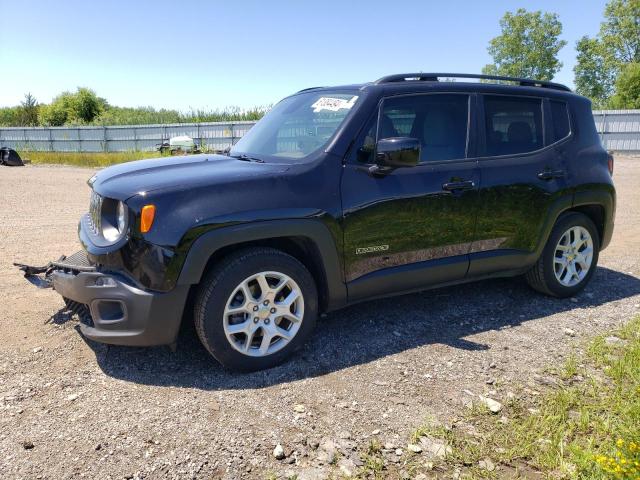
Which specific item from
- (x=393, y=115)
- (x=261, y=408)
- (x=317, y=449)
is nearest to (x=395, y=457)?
(x=317, y=449)

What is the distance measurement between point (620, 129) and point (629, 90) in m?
15.2

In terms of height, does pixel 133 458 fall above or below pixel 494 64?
below

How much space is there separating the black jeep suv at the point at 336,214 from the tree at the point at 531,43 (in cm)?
6172

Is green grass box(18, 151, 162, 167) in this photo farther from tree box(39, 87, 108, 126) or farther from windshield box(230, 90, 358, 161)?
tree box(39, 87, 108, 126)

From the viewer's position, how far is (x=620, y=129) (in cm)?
2369

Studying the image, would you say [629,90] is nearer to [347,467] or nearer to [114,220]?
[114,220]

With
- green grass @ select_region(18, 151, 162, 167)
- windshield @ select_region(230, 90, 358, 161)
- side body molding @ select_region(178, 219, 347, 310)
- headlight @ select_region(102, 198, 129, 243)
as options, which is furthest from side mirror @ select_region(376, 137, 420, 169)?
green grass @ select_region(18, 151, 162, 167)

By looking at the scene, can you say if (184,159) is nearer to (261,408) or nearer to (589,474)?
(261,408)

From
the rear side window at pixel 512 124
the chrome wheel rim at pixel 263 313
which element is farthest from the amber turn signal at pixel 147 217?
the rear side window at pixel 512 124

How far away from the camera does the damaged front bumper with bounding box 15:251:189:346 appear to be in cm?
301

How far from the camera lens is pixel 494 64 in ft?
211

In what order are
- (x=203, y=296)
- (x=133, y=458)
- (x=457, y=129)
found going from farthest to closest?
(x=457, y=129) < (x=203, y=296) < (x=133, y=458)

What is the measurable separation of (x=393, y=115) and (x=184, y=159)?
5.40 feet

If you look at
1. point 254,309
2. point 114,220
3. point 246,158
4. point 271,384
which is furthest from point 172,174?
point 271,384
